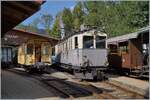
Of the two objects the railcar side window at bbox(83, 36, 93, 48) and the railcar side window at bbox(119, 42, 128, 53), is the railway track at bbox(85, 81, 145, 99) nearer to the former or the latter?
the railcar side window at bbox(83, 36, 93, 48)

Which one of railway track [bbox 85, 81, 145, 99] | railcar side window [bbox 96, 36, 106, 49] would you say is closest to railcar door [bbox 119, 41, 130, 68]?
railcar side window [bbox 96, 36, 106, 49]

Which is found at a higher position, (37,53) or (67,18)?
(67,18)

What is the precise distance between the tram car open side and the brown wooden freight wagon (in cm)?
150

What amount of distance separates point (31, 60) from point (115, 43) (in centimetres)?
720

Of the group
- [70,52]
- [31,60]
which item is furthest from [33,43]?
[70,52]

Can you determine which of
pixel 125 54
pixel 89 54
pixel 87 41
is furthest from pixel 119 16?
pixel 89 54

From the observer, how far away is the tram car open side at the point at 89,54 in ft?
76.5

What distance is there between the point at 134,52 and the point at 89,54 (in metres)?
2.70

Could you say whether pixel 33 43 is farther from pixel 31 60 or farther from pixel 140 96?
pixel 140 96

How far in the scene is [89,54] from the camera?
23406mm

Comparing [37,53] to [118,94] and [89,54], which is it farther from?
[118,94]

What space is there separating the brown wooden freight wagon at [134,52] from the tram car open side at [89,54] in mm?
1502

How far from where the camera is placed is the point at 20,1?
11.3 meters

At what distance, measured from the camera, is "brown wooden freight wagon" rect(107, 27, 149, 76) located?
74.4ft
